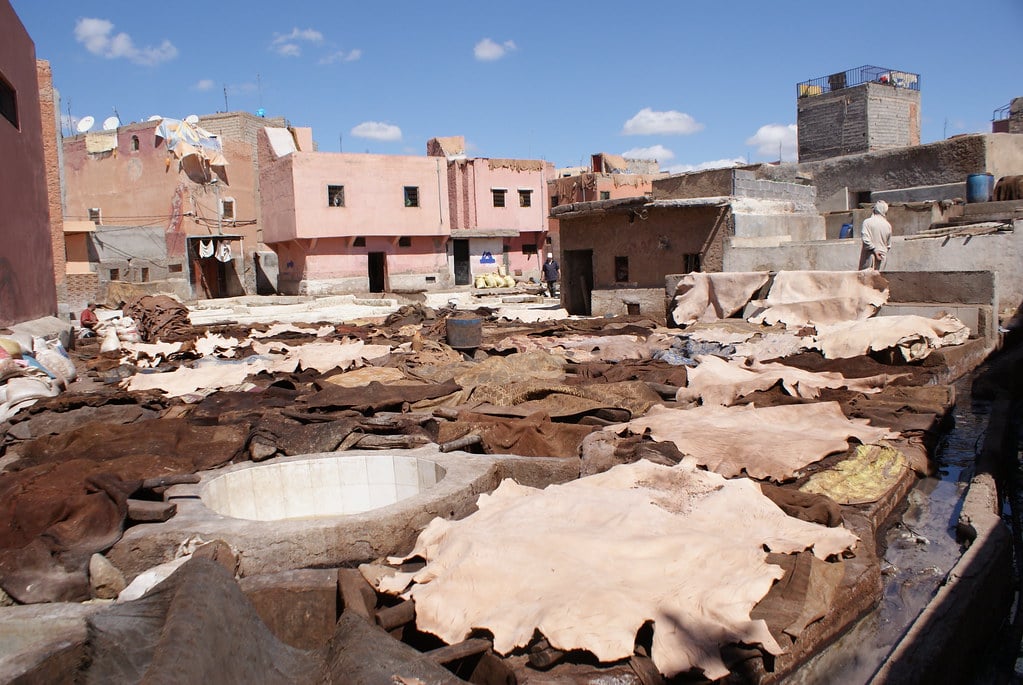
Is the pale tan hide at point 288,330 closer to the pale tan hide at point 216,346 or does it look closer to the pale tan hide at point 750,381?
the pale tan hide at point 216,346

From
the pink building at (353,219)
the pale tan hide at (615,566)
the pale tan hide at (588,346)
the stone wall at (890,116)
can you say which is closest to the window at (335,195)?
the pink building at (353,219)

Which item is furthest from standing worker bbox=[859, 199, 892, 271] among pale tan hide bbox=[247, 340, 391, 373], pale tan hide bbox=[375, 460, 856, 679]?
pale tan hide bbox=[375, 460, 856, 679]

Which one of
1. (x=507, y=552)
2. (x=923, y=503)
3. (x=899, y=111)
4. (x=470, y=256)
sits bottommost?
(x=923, y=503)

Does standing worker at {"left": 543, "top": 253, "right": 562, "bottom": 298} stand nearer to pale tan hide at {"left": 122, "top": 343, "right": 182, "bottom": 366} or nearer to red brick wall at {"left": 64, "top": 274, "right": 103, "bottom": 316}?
red brick wall at {"left": 64, "top": 274, "right": 103, "bottom": 316}

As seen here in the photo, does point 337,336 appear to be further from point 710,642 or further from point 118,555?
point 710,642

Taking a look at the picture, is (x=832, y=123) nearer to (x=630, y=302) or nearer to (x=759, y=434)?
(x=630, y=302)

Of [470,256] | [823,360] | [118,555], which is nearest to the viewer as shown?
[118,555]

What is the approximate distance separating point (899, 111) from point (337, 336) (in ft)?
88.4

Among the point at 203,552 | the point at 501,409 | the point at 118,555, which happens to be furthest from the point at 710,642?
the point at 501,409

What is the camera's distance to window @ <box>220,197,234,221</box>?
1394 inches

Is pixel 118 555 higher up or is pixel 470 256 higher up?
pixel 470 256

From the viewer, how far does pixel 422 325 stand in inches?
635

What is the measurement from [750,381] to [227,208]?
3238 cm

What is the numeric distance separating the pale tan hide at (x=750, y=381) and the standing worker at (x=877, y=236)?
4.67 m
